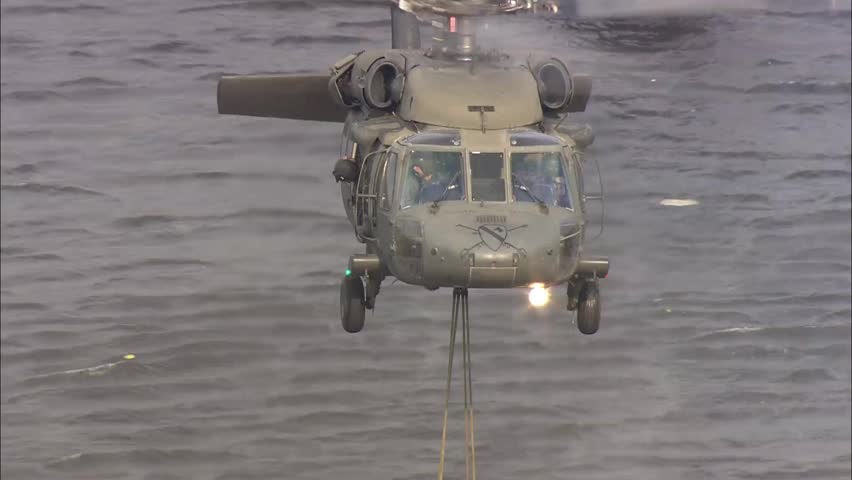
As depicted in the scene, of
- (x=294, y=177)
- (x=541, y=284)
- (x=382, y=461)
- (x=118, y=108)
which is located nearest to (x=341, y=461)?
(x=382, y=461)

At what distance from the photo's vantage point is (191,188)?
145 ft

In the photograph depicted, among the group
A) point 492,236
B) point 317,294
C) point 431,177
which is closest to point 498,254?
point 492,236

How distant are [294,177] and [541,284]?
21.8m

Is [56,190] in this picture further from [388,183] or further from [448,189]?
[448,189]

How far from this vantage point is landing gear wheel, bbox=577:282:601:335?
25.3 m

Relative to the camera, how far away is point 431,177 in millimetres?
23875

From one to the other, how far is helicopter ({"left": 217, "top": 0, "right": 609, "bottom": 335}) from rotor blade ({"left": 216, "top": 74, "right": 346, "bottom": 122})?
5.90ft

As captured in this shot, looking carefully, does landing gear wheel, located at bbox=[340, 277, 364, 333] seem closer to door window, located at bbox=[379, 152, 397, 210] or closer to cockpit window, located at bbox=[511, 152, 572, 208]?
door window, located at bbox=[379, 152, 397, 210]

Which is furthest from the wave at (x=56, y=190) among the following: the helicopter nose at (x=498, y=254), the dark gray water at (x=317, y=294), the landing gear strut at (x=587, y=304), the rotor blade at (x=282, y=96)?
the helicopter nose at (x=498, y=254)

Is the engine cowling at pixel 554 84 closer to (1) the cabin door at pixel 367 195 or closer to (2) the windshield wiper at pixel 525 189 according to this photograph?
(2) the windshield wiper at pixel 525 189

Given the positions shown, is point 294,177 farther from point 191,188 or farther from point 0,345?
point 0,345

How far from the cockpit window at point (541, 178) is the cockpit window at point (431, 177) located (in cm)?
75

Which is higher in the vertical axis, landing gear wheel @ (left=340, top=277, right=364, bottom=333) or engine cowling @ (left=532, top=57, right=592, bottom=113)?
engine cowling @ (left=532, top=57, right=592, bottom=113)

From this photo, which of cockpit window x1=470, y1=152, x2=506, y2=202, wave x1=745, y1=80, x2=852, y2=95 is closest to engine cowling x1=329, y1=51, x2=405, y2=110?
cockpit window x1=470, y1=152, x2=506, y2=202
